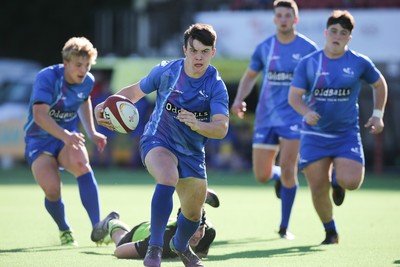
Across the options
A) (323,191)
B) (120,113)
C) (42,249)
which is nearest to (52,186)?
(42,249)

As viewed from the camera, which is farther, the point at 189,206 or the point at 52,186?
the point at 52,186

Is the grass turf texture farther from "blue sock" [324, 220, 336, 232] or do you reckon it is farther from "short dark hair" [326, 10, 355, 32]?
"short dark hair" [326, 10, 355, 32]

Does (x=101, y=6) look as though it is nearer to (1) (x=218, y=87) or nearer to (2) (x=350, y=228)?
(2) (x=350, y=228)

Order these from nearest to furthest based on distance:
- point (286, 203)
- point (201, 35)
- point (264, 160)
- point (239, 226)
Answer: point (201, 35), point (286, 203), point (264, 160), point (239, 226)

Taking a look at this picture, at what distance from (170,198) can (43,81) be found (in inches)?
97.5

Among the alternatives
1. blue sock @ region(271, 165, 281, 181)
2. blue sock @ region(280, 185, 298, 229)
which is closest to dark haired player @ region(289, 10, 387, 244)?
blue sock @ region(280, 185, 298, 229)

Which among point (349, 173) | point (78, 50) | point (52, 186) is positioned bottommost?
point (52, 186)

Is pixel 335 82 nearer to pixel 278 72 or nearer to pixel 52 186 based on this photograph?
pixel 278 72

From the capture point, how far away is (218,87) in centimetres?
702

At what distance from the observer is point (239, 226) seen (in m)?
10.5

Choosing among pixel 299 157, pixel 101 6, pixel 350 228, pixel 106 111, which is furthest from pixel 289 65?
pixel 101 6

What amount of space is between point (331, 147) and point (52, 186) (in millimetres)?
2586

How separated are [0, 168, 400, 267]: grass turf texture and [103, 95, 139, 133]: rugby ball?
106cm

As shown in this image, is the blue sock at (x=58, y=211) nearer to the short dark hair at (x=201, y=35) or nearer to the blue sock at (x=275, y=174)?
the blue sock at (x=275, y=174)
